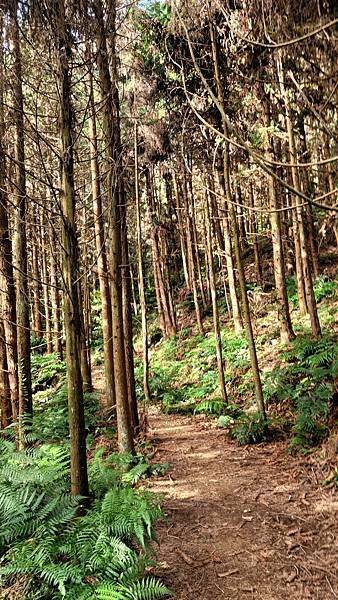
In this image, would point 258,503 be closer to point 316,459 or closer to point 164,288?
point 316,459

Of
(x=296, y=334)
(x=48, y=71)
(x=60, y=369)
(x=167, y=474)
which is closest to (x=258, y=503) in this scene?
(x=167, y=474)

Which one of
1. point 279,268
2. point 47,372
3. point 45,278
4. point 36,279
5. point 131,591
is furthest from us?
point 45,278

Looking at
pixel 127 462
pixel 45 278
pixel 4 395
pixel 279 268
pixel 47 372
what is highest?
pixel 45 278

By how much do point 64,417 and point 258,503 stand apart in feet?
18.3

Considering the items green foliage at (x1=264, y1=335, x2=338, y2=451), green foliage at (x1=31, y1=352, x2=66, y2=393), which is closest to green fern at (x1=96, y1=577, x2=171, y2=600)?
green foliage at (x1=264, y1=335, x2=338, y2=451)

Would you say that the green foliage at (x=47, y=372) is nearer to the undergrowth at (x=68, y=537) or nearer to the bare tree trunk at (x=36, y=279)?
the bare tree trunk at (x=36, y=279)

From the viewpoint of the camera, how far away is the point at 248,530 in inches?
160

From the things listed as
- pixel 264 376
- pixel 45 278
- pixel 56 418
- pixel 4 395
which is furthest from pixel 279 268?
pixel 45 278

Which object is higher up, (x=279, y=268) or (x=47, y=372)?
(x=279, y=268)

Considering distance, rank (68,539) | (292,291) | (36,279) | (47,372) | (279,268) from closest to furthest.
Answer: (68,539) < (36,279) < (279,268) < (292,291) < (47,372)

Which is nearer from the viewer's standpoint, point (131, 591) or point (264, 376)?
point (131, 591)

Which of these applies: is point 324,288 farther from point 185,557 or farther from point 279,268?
point 185,557

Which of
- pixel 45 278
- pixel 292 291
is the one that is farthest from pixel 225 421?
pixel 45 278

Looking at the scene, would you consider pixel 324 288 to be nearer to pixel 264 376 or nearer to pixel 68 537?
pixel 264 376
